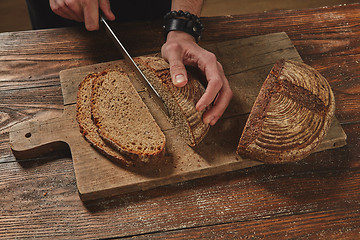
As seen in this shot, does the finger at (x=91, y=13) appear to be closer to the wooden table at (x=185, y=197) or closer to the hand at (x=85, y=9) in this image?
the hand at (x=85, y=9)

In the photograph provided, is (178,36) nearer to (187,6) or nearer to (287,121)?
(187,6)

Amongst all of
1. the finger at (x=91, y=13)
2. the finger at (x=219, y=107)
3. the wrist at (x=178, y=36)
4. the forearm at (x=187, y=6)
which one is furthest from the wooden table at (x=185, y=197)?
the forearm at (x=187, y=6)

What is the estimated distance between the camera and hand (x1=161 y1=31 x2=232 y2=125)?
81.4 inches

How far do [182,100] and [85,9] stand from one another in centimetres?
88

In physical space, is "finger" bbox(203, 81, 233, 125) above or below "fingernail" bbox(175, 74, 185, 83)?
below

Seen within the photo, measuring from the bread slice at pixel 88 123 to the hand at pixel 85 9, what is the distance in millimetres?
342

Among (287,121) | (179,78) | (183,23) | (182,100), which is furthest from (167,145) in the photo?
(183,23)

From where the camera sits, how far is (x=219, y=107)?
2.11 m

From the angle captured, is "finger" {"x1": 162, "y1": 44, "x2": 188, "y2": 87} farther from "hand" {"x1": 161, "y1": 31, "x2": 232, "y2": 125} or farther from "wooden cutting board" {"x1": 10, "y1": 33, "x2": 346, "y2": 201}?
"wooden cutting board" {"x1": 10, "y1": 33, "x2": 346, "y2": 201}

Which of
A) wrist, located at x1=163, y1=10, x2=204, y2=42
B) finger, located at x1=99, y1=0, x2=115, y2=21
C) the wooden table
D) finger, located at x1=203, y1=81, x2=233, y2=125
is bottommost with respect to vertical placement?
the wooden table

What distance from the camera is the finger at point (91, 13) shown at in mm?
2295

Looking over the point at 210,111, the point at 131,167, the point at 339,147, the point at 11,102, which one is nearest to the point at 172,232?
the point at 131,167

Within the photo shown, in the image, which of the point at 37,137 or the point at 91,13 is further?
the point at 91,13

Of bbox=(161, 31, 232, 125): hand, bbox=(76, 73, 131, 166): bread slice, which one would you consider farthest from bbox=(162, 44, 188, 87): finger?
bbox=(76, 73, 131, 166): bread slice
